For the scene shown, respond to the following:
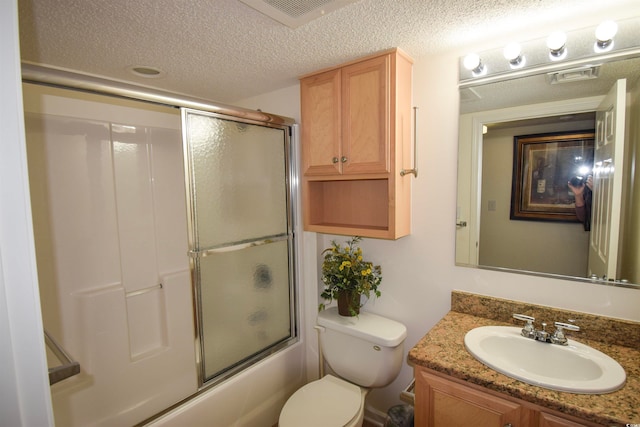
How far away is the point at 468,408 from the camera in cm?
111

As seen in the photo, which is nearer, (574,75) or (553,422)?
(553,422)

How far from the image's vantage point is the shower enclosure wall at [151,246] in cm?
164

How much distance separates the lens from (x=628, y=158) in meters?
1.18

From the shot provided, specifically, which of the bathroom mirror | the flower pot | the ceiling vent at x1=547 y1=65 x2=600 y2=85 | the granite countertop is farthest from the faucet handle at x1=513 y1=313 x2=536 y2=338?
the ceiling vent at x1=547 y1=65 x2=600 y2=85

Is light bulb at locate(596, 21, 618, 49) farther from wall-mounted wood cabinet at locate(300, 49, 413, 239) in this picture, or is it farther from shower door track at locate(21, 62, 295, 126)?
shower door track at locate(21, 62, 295, 126)

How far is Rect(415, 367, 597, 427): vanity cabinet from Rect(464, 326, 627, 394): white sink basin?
3.5 inches

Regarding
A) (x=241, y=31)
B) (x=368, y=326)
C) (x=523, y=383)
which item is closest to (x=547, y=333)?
(x=523, y=383)

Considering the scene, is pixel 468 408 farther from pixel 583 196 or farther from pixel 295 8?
pixel 295 8

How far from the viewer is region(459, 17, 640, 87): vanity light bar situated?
1178 millimetres

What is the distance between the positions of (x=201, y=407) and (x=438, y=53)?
7.18 ft

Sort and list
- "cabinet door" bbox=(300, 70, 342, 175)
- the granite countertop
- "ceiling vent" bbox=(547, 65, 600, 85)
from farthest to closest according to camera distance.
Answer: "cabinet door" bbox=(300, 70, 342, 175)
"ceiling vent" bbox=(547, 65, 600, 85)
the granite countertop

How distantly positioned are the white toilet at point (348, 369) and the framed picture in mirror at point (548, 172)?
0.89 m

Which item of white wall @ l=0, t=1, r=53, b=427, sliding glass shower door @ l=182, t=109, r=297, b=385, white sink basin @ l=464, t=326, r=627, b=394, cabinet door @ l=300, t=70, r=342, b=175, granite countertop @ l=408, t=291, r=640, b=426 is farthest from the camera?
cabinet door @ l=300, t=70, r=342, b=175

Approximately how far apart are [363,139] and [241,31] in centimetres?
74
